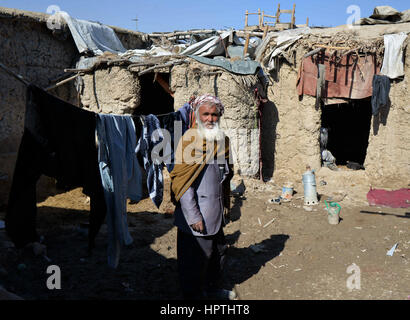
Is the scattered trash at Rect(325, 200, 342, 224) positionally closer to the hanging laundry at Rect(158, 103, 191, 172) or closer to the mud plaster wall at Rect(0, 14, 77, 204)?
the hanging laundry at Rect(158, 103, 191, 172)

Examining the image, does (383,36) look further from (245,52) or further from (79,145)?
(79,145)

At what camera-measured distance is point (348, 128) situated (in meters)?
10.7

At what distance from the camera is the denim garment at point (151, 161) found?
358 cm

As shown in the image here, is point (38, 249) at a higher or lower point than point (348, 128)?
lower

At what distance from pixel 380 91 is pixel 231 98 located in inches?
109

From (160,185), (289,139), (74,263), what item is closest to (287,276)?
(160,185)

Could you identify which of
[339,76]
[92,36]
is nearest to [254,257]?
[339,76]

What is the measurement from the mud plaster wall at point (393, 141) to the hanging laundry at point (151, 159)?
503 cm

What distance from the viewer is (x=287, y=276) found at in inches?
150

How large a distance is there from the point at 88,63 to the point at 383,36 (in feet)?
19.9

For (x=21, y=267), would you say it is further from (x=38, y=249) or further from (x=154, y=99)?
(x=154, y=99)

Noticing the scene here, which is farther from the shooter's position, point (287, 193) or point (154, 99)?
point (154, 99)

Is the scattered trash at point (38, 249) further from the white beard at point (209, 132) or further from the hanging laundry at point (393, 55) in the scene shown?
the hanging laundry at point (393, 55)

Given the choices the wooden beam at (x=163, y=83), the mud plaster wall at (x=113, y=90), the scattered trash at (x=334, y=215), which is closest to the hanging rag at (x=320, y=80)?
the scattered trash at (x=334, y=215)
